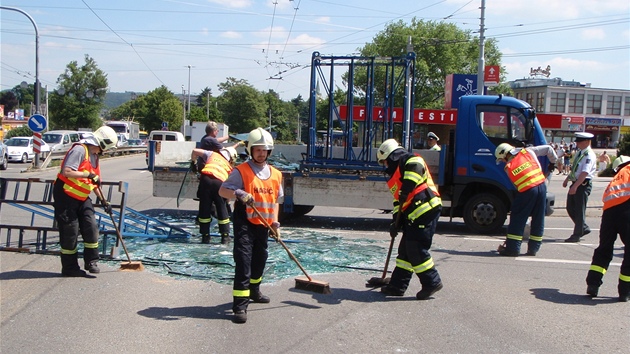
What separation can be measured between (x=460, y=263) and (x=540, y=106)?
69.2m

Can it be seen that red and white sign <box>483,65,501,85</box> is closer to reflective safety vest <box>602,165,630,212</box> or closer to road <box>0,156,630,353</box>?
road <box>0,156,630,353</box>

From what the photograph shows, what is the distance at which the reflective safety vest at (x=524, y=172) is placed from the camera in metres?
8.59

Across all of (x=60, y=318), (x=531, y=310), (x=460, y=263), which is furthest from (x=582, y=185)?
(x=60, y=318)

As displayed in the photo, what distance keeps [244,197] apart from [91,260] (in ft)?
8.35

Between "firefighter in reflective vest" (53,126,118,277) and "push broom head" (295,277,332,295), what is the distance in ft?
7.77

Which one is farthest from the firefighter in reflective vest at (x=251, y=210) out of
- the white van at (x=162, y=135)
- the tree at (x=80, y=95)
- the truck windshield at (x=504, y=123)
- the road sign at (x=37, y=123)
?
the tree at (x=80, y=95)

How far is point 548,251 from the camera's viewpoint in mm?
9391

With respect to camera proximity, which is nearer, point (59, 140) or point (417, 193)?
point (417, 193)

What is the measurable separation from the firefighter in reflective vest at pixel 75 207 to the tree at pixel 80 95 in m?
42.1

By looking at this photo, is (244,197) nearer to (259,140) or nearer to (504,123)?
(259,140)

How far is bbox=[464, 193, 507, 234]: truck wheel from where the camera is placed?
34.9ft

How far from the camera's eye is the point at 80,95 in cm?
4791

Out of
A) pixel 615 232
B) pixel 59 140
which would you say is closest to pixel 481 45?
pixel 615 232

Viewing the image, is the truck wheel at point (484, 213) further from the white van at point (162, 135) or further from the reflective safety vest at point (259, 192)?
the white van at point (162, 135)
